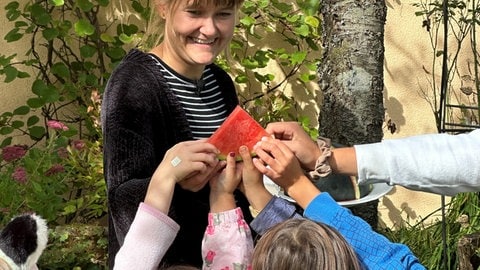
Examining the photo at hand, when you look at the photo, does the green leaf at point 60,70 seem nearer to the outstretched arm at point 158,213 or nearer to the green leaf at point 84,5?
the green leaf at point 84,5

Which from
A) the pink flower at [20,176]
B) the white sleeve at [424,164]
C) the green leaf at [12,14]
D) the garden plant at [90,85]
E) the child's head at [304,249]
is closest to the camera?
the child's head at [304,249]

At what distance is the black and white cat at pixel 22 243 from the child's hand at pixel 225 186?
41cm

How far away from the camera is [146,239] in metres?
1.94

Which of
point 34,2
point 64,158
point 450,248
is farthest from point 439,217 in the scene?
point 34,2

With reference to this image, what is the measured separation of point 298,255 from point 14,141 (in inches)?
138

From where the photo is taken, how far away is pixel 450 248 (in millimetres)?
4629

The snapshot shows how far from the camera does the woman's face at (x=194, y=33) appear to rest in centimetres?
219

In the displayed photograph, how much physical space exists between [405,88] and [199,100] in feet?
10.9

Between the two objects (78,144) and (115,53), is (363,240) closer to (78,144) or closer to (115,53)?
(78,144)

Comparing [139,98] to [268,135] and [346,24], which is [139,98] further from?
[346,24]

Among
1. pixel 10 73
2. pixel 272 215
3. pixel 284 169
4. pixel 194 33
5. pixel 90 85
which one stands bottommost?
pixel 272 215

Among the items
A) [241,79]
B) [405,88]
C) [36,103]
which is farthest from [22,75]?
[405,88]

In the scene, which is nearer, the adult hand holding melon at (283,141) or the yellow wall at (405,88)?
the adult hand holding melon at (283,141)

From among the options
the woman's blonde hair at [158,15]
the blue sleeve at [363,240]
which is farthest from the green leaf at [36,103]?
the blue sleeve at [363,240]
